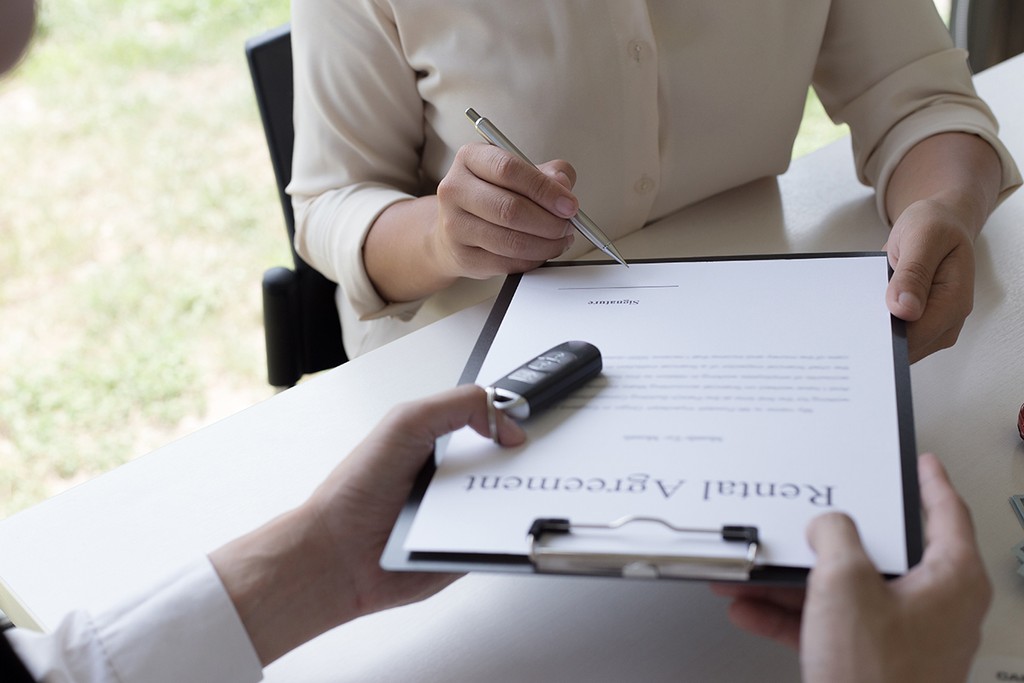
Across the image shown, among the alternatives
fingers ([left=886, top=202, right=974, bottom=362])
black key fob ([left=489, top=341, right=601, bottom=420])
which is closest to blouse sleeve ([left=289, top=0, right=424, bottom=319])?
black key fob ([left=489, top=341, right=601, bottom=420])

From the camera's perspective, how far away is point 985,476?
69 cm

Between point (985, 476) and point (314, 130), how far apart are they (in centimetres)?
73

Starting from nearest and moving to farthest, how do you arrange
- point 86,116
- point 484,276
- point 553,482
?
point 553,482 < point 484,276 < point 86,116

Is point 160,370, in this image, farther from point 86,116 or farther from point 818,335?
point 818,335

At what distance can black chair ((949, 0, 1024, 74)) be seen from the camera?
1.96m

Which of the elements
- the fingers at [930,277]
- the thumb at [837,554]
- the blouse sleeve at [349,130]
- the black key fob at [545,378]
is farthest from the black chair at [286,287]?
the thumb at [837,554]

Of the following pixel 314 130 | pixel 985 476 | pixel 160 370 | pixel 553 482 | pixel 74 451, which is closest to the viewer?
pixel 553 482

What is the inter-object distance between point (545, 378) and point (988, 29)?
1718 mm

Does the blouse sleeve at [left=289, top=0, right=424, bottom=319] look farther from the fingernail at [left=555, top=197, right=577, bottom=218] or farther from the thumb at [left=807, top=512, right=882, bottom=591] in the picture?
the thumb at [left=807, top=512, right=882, bottom=591]

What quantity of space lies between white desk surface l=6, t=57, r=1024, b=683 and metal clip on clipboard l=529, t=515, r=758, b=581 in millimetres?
100

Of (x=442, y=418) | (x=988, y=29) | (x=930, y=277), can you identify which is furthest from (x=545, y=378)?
(x=988, y=29)

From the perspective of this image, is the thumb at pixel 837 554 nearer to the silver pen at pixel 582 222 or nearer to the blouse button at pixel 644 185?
the silver pen at pixel 582 222

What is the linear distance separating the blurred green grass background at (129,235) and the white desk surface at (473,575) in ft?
4.82

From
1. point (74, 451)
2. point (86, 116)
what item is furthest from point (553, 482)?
point (86, 116)
